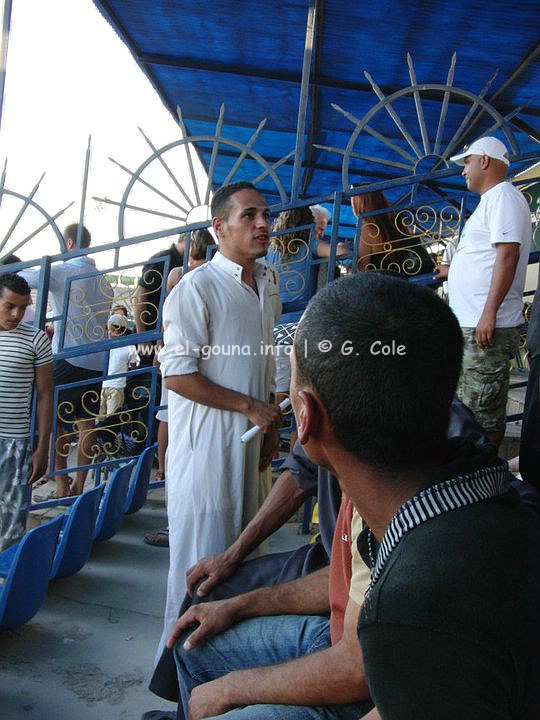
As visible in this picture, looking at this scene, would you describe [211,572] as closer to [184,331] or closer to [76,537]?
[184,331]

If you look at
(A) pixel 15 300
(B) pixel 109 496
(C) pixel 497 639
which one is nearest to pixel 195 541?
(B) pixel 109 496

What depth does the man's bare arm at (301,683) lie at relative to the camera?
129 cm

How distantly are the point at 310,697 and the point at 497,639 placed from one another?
0.72 metres

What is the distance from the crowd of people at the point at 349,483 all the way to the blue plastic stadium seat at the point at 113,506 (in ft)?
1.71

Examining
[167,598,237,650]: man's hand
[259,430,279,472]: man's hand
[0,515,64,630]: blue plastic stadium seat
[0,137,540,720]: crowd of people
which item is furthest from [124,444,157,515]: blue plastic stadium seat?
[167,598,237,650]: man's hand

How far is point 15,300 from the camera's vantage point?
382 centimetres

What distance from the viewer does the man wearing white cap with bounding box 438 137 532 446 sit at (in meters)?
3.24

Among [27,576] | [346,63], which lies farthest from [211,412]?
[346,63]

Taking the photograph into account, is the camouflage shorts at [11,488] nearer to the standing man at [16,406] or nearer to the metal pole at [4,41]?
the standing man at [16,406]

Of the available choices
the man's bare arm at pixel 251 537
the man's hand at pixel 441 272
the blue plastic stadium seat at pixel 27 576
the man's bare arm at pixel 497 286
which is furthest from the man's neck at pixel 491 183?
the blue plastic stadium seat at pixel 27 576

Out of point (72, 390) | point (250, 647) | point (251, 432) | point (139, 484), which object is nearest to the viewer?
point (250, 647)

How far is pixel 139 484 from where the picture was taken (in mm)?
4332

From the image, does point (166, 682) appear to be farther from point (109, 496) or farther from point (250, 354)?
point (109, 496)

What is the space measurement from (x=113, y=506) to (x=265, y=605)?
2.30 meters
